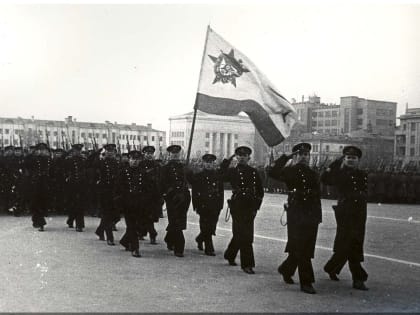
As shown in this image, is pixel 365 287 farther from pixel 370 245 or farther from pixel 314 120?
pixel 314 120

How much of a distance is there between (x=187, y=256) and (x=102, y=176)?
2.87 m

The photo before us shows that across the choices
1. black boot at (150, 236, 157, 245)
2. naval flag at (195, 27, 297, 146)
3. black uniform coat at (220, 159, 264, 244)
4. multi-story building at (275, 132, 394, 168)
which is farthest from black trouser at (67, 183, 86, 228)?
multi-story building at (275, 132, 394, 168)

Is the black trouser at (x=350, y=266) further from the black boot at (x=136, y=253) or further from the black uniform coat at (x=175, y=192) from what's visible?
the black boot at (x=136, y=253)

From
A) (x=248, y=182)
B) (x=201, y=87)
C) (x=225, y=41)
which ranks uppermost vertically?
(x=225, y=41)

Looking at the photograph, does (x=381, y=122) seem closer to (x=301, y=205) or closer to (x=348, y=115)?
(x=348, y=115)

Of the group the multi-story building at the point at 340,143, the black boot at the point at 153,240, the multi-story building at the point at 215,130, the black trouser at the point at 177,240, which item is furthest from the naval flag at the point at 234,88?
the multi-story building at the point at 340,143

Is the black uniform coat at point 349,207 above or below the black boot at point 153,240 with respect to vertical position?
above

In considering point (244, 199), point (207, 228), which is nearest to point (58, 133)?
point (207, 228)

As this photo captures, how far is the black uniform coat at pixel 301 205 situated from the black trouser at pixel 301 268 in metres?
0.06

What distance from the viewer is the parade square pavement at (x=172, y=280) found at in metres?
6.37

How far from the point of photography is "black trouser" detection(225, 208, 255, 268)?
8555 millimetres

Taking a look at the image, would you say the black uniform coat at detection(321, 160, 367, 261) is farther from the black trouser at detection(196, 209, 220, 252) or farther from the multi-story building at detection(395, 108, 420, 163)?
the multi-story building at detection(395, 108, 420, 163)

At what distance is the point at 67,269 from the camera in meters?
8.20

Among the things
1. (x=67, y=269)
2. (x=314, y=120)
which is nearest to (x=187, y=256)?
(x=67, y=269)
